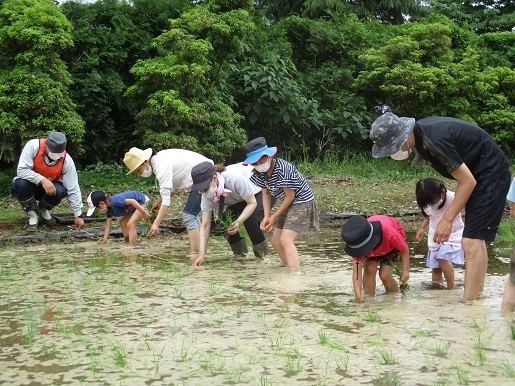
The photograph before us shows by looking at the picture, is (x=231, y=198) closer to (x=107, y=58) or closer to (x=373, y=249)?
(x=373, y=249)

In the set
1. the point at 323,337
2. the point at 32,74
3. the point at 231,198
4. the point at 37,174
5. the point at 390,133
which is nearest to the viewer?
the point at 323,337

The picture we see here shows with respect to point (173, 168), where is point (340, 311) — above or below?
below

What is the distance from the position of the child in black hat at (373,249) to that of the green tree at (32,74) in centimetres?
650

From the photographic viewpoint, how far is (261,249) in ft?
26.2

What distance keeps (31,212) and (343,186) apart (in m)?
5.54

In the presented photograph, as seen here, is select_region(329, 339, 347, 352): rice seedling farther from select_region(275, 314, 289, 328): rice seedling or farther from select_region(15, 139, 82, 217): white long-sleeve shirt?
select_region(15, 139, 82, 217): white long-sleeve shirt

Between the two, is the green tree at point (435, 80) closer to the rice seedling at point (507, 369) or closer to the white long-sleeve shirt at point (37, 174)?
the white long-sleeve shirt at point (37, 174)

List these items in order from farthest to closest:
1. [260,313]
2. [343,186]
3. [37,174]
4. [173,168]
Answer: [343,186]
[37,174]
[173,168]
[260,313]

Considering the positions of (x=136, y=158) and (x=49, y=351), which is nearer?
(x=49, y=351)

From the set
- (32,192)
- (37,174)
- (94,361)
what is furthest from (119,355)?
(32,192)

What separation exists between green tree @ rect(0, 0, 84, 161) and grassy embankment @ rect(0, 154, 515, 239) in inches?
45.8

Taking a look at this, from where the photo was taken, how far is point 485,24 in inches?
781

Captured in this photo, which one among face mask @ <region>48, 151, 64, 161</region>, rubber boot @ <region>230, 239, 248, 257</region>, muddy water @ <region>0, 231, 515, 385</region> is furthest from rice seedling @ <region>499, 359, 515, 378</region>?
face mask @ <region>48, 151, 64, 161</region>

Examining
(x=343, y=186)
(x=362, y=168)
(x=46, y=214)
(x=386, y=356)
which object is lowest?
(x=386, y=356)
